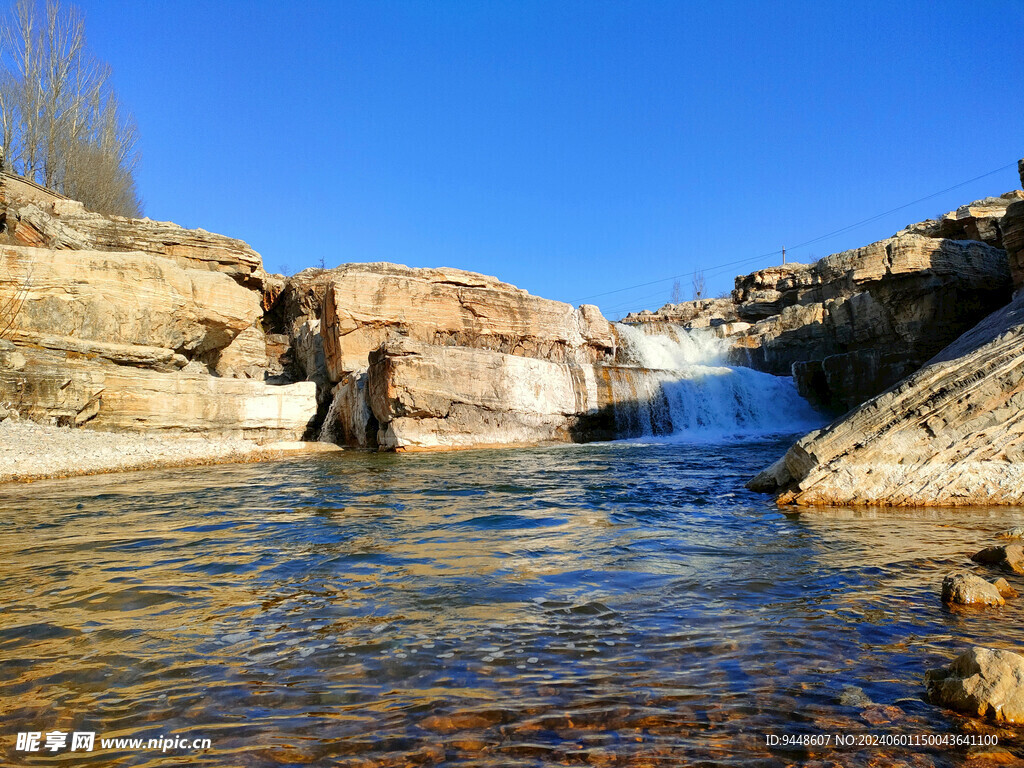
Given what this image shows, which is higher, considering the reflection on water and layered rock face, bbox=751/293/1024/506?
layered rock face, bbox=751/293/1024/506

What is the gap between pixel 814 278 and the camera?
28.2m

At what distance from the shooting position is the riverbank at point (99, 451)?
936cm

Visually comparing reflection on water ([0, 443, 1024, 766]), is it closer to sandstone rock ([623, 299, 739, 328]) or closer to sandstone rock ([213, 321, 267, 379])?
sandstone rock ([213, 321, 267, 379])

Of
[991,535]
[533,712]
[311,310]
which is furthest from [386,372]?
[533,712]

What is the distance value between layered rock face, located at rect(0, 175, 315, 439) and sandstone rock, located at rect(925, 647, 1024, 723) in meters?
13.5

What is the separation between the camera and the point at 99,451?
1045 cm

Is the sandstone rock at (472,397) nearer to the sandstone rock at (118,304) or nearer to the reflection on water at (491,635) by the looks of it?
the sandstone rock at (118,304)

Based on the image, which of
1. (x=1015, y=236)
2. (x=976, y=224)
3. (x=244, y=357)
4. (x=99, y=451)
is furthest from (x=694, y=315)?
(x=99, y=451)

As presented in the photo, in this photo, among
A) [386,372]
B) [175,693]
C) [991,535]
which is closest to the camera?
[175,693]

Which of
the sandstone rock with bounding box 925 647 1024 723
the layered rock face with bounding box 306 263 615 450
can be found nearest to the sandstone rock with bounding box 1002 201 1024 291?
the layered rock face with bounding box 306 263 615 450

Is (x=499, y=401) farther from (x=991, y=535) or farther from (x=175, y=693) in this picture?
(x=175, y=693)

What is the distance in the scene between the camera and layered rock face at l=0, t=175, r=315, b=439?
11.8 m

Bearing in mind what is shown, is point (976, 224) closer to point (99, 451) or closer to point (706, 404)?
point (706, 404)

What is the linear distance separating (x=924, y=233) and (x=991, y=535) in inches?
978
